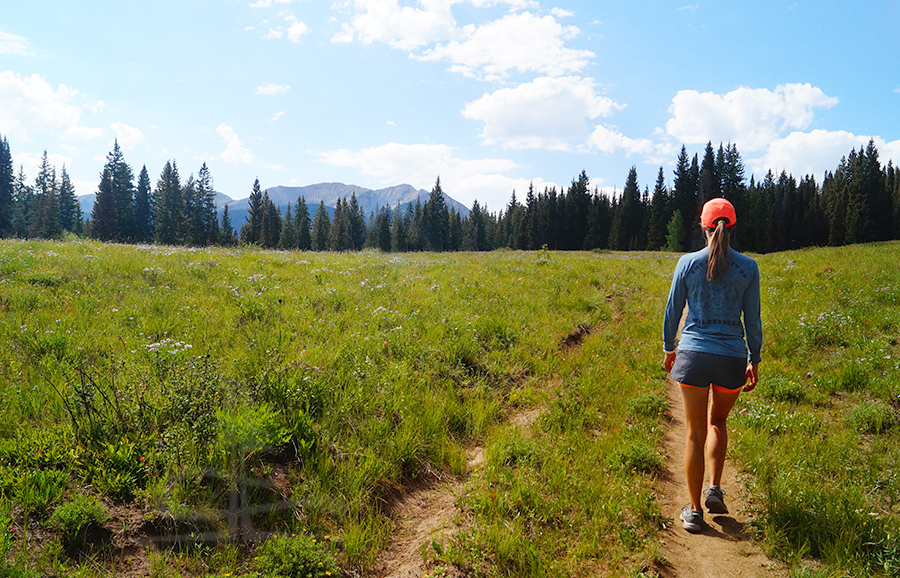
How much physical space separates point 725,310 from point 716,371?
0.62m

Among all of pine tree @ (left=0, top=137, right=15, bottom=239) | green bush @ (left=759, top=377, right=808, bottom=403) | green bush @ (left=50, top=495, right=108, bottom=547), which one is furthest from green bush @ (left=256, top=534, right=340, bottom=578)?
pine tree @ (left=0, top=137, right=15, bottom=239)

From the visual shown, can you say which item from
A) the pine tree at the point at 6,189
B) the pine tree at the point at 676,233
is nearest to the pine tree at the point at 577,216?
the pine tree at the point at 676,233

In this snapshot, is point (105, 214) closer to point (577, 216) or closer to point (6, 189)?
point (6, 189)

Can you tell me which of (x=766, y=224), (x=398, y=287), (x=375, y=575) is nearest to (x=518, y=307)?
(x=398, y=287)

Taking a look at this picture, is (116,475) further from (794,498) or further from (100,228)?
(100,228)

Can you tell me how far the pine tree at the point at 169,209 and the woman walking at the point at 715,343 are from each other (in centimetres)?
8119

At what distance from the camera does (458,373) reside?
7.56 m

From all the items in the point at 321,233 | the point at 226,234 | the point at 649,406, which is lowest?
the point at 649,406

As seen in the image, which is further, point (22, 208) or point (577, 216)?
point (577, 216)

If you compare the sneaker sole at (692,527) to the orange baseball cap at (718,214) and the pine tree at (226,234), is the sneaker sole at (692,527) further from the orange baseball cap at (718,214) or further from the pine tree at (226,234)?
the pine tree at (226,234)

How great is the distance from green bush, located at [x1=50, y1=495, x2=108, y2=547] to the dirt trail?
4.71 metres

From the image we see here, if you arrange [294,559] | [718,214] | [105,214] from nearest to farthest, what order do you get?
[294,559]
[718,214]
[105,214]

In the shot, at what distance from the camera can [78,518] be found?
3223 mm

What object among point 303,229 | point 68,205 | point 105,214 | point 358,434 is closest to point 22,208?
point 68,205
